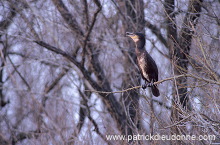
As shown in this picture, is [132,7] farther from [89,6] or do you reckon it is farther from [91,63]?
[91,63]

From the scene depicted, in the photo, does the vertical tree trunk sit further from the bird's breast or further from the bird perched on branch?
the bird's breast

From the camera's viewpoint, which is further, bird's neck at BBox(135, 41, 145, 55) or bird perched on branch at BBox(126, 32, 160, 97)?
bird's neck at BBox(135, 41, 145, 55)

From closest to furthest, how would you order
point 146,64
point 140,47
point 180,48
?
point 180,48 < point 146,64 < point 140,47

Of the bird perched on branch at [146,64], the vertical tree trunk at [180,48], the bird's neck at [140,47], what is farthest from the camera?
the bird's neck at [140,47]

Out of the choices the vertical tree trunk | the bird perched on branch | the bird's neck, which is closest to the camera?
the vertical tree trunk

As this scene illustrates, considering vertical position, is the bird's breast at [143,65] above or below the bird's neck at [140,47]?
below

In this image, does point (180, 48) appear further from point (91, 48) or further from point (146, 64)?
point (91, 48)

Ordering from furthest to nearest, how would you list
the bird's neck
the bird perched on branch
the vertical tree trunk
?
1. the bird's neck
2. the bird perched on branch
3. the vertical tree trunk

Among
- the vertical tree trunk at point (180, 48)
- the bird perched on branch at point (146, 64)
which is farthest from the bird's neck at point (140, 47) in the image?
the vertical tree trunk at point (180, 48)

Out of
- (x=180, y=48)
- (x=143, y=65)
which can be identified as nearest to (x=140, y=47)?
(x=143, y=65)

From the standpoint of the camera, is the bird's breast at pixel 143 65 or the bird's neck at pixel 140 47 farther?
the bird's neck at pixel 140 47

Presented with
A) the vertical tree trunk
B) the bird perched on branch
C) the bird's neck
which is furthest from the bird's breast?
the vertical tree trunk

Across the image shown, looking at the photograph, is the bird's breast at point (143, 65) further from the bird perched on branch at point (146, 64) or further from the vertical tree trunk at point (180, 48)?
the vertical tree trunk at point (180, 48)

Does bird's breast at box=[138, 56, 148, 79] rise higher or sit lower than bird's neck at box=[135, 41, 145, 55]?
lower
